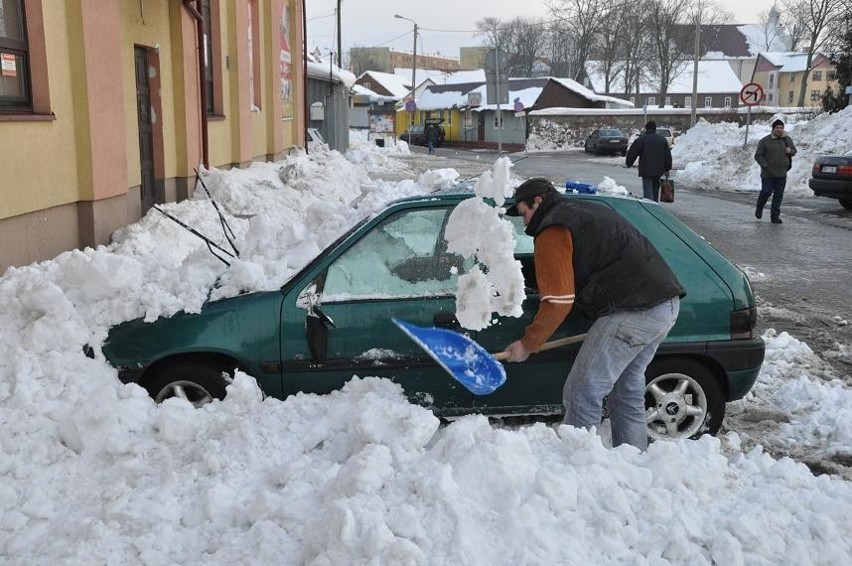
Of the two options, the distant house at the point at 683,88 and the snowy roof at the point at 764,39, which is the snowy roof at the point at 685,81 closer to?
the distant house at the point at 683,88

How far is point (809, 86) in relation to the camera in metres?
88.4

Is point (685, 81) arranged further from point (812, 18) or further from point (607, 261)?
point (607, 261)

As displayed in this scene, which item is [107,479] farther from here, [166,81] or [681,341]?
[166,81]

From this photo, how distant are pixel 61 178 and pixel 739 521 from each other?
6.96 m

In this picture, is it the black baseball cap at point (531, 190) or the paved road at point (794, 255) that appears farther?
the paved road at point (794, 255)

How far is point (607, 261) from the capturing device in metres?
3.85

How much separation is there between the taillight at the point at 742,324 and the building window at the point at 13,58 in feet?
20.4

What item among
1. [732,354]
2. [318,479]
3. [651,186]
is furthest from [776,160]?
[318,479]

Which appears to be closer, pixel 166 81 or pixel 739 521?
pixel 739 521

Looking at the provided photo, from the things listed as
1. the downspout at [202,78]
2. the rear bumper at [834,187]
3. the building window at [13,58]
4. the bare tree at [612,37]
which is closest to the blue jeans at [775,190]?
the rear bumper at [834,187]

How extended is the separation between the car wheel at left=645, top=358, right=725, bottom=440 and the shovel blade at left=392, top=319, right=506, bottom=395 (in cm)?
97

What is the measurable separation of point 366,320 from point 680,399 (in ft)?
6.02

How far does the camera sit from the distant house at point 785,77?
86562 millimetres

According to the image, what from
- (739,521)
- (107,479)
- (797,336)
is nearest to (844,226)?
(797,336)
